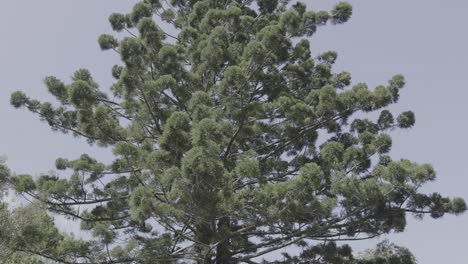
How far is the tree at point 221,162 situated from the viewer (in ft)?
26.0

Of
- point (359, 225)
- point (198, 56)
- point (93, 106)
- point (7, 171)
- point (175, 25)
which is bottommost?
point (359, 225)

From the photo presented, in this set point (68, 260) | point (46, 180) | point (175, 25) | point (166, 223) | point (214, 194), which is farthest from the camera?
point (175, 25)

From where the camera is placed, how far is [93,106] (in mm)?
9727

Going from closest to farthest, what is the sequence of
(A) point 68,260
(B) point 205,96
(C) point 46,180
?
(B) point 205,96
(A) point 68,260
(C) point 46,180

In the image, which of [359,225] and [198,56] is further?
[198,56]

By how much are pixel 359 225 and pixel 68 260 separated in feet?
17.1

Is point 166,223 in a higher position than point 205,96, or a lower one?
lower

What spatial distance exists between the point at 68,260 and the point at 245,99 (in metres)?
4.31

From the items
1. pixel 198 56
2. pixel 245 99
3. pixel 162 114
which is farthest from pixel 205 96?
pixel 198 56

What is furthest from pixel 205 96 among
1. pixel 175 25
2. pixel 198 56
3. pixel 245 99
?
pixel 175 25

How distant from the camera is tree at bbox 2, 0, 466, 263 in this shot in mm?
7922

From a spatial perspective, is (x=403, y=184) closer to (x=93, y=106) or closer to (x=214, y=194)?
(x=214, y=194)

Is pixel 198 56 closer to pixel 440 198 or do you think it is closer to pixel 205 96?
pixel 205 96

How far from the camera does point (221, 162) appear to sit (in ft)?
24.6
